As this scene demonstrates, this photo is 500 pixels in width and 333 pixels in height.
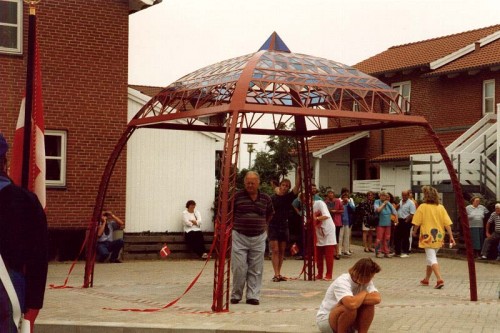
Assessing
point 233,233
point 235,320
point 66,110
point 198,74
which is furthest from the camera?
point 66,110

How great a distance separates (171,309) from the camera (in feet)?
43.0

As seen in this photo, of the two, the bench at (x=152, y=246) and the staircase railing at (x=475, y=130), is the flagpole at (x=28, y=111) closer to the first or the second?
the bench at (x=152, y=246)

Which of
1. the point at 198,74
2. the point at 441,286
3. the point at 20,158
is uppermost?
the point at 198,74

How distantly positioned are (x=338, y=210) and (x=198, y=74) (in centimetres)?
1045

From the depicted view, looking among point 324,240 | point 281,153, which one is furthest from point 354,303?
point 281,153

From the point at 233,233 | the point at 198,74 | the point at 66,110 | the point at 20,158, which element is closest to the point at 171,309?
the point at 233,233

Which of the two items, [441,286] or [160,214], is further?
[160,214]

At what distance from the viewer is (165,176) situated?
26.4 m

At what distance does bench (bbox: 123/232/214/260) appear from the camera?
24844 millimetres

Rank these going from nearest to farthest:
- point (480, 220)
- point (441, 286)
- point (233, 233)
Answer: point (233, 233)
point (441, 286)
point (480, 220)

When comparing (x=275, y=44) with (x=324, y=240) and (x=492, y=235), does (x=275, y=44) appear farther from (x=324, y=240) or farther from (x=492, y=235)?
(x=492, y=235)

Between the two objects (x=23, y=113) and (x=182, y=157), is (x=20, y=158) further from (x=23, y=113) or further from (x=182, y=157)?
(x=182, y=157)

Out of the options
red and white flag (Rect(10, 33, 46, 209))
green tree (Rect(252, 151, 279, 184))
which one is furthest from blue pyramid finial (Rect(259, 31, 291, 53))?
green tree (Rect(252, 151, 279, 184))

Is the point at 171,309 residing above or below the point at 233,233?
below
